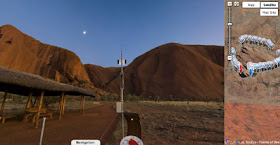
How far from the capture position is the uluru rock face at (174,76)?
182ft

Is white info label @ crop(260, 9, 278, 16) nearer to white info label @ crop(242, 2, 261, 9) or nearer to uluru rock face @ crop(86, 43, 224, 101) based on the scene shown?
white info label @ crop(242, 2, 261, 9)

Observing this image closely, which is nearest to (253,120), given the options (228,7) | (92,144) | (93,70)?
(228,7)

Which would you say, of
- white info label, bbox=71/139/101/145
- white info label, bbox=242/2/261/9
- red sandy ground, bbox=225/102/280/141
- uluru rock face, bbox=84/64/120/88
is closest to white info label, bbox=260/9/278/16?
white info label, bbox=242/2/261/9

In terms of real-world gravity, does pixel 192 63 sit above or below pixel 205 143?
above

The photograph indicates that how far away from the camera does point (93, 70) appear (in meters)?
87.0

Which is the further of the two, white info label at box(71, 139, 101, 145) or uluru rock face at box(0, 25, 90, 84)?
uluru rock face at box(0, 25, 90, 84)

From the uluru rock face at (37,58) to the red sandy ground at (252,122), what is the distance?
174 ft

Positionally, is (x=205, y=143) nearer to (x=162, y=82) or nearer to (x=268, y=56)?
(x=268, y=56)

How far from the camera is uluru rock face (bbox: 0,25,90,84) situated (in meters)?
49.9

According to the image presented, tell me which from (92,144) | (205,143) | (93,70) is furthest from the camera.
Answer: (93,70)

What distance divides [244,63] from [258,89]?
172 centimetres

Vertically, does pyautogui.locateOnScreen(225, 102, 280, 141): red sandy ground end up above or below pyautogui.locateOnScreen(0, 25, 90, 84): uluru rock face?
below

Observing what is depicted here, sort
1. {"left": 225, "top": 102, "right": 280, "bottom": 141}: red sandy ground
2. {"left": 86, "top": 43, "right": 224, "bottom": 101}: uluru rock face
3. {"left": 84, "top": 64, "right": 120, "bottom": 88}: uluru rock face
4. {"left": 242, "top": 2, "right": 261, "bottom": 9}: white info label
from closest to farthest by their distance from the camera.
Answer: {"left": 242, "top": 2, "right": 261, "bottom": 9}: white info label → {"left": 225, "top": 102, "right": 280, "bottom": 141}: red sandy ground → {"left": 86, "top": 43, "right": 224, "bottom": 101}: uluru rock face → {"left": 84, "top": 64, "right": 120, "bottom": 88}: uluru rock face

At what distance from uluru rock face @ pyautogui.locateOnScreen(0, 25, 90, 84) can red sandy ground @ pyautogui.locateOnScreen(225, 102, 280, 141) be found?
53.1m
